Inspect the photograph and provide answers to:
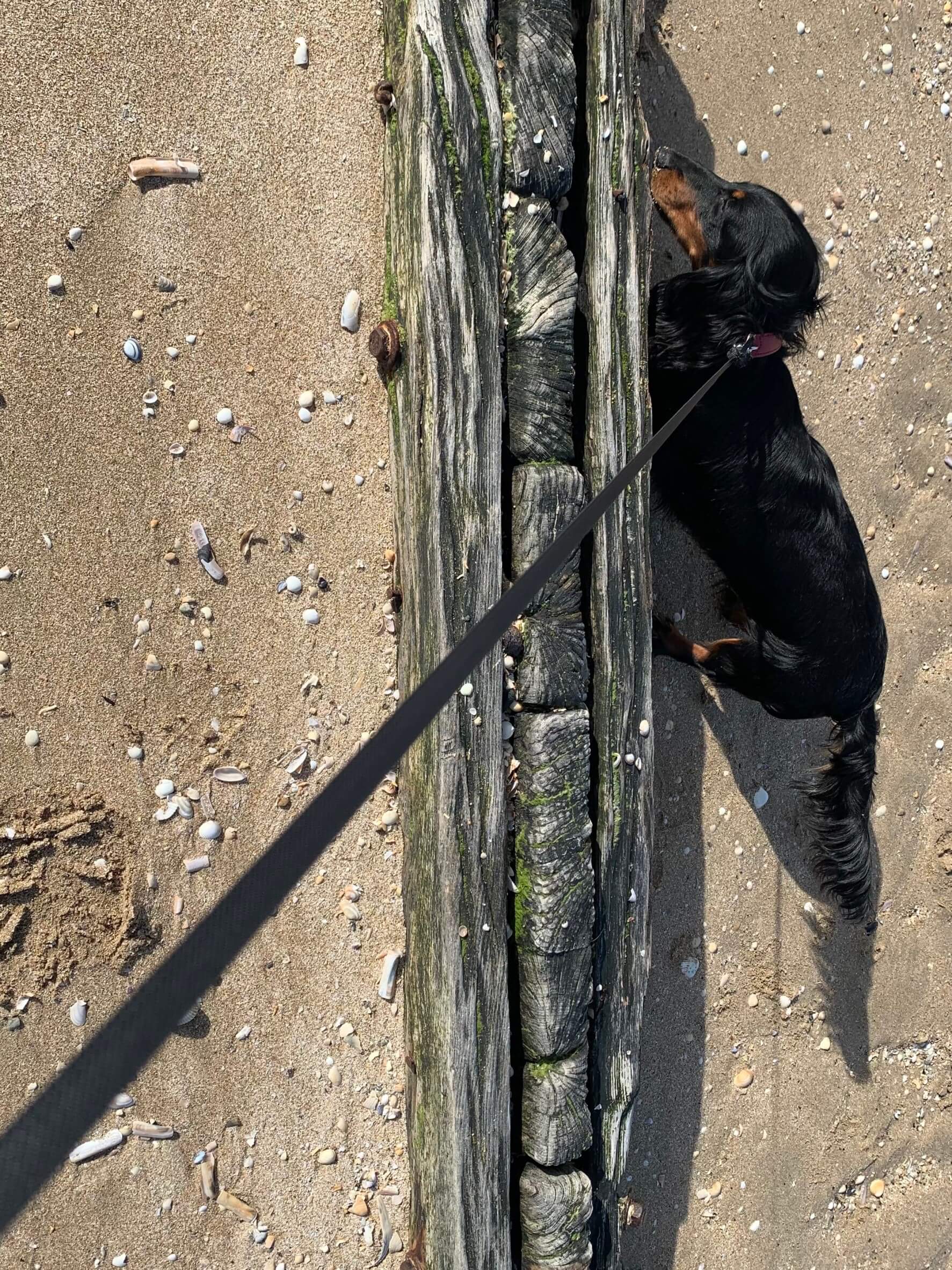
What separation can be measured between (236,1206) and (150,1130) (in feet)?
1.55

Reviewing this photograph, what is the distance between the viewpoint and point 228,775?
3520 mm

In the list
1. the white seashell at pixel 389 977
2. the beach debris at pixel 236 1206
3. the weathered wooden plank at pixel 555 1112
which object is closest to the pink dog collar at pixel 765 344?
the weathered wooden plank at pixel 555 1112

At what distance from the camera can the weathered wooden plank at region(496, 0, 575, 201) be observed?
9.27 feet

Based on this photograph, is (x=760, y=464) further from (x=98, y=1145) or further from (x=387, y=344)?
(x=98, y=1145)

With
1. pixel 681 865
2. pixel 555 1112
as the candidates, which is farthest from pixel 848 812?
pixel 555 1112

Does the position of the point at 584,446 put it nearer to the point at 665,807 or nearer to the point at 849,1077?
the point at 665,807

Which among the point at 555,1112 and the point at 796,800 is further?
the point at 796,800

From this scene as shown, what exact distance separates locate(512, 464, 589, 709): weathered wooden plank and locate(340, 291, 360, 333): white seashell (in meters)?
1.03

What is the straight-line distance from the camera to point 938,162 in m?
4.58

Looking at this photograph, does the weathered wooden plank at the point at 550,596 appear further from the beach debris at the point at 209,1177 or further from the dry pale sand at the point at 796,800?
the beach debris at the point at 209,1177

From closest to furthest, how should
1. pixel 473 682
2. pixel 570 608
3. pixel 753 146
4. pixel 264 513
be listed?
pixel 473 682 → pixel 570 608 → pixel 264 513 → pixel 753 146

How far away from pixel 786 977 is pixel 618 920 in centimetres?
176

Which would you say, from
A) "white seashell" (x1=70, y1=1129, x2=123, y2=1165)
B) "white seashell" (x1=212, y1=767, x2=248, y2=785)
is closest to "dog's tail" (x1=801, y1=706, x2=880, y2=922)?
"white seashell" (x1=212, y1=767, x2=248, y2=785)

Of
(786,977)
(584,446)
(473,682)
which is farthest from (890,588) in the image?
(473,682)
